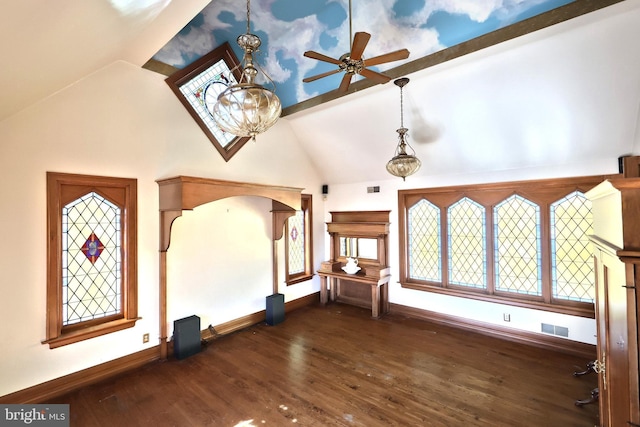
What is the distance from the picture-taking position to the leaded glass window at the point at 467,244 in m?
4.26

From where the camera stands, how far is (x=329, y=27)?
3.05 meters

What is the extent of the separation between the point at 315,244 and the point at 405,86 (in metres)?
3.24

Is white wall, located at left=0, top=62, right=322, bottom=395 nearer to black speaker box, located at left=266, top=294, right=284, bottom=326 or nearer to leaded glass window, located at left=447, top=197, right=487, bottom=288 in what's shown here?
black speaker box, located at left=266, top=294, right=284, bottom=326

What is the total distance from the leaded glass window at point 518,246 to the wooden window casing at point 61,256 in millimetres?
4700

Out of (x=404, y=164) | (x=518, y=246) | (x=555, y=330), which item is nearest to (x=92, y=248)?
(x=404, y=164)

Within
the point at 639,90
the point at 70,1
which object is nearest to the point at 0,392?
the point at 70,1

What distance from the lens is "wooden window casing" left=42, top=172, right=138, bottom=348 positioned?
2.67 m

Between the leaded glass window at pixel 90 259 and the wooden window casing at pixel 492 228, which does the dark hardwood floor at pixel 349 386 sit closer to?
the wooden window casing at pixel 492 228

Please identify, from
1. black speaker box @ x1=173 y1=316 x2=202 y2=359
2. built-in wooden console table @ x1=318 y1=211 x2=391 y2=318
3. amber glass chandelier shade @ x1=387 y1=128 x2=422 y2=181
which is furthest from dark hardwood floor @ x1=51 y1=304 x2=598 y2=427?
amber glass chandelier shade @ x1=387 y1=128 x2=422 y2=181

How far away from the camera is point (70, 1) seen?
1291 mm

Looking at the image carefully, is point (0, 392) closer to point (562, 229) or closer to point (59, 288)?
point (59, 288)

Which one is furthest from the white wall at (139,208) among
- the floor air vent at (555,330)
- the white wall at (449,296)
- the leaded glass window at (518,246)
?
the floor air vent at (555,330)

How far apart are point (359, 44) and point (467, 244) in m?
3.46

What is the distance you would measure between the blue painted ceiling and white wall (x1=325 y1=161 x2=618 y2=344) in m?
2.05
